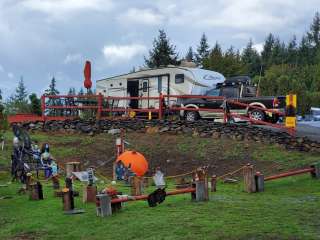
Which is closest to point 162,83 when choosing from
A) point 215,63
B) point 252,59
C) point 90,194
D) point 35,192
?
point 35,192

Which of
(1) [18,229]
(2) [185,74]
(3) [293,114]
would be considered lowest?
(1) [18,229]

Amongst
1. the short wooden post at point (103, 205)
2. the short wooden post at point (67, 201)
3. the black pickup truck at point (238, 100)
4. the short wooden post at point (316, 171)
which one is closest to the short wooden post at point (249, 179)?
the short wooden post at point (316, 171)

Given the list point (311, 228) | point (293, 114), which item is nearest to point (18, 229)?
point (311, 228)

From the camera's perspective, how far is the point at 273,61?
10069 centimetres

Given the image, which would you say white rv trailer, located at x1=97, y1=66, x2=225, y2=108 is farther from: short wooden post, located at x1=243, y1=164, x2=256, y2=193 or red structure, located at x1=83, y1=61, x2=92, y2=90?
short wooden post, located at x1=243, y1=164, x2=256, y2=193

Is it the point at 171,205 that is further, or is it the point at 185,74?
the point at 185,74

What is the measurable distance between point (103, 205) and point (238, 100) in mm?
16437

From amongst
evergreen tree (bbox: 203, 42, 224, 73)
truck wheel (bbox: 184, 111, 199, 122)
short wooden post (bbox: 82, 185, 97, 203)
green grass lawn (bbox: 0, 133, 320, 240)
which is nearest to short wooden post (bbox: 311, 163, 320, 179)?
green grass lawn (bbox: 0, 133, 320, 240)

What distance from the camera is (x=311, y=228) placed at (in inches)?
275

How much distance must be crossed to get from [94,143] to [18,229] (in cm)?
1061

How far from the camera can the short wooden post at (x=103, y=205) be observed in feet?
27.5

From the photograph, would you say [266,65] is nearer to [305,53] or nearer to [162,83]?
[305,53]

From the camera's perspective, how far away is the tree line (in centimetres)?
5200

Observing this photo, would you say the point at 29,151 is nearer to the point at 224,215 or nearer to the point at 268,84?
the point at 224,215
